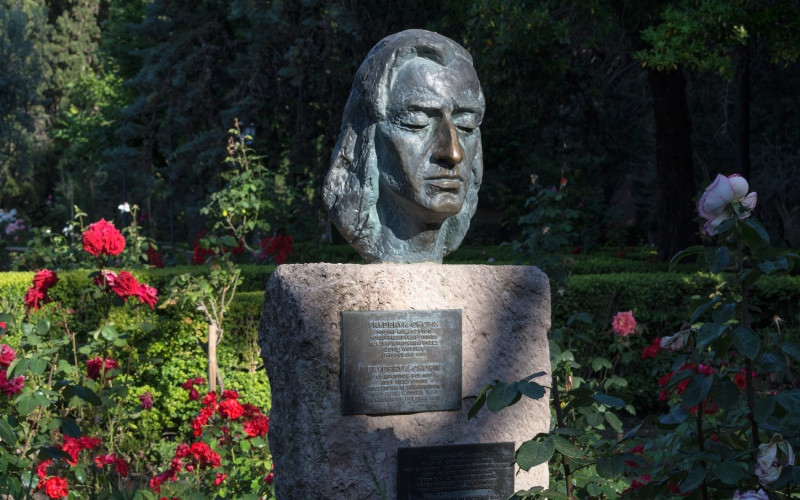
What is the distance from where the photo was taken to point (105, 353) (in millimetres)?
5207

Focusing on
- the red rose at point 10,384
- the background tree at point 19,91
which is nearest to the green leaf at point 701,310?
the red rose at point 10,384

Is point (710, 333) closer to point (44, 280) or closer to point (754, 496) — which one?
point (754, 496)

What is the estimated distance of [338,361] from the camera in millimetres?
3637

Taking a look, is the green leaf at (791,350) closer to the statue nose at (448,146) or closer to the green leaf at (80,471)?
the statue nose at (448,146)

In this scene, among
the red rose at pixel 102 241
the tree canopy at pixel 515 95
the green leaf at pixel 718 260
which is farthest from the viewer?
the tree canopy at pixel 515 95

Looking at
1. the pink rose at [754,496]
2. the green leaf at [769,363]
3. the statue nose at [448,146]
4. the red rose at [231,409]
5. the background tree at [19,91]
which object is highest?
→ the background tree at [19,91]

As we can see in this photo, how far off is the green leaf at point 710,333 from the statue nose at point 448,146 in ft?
4.79

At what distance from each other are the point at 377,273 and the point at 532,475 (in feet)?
3.84

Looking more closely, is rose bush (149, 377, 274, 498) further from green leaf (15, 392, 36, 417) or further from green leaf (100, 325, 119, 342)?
green leaf (15, 392, 36, 417)

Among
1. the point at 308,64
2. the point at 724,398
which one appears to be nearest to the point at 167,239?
the point at 308,64

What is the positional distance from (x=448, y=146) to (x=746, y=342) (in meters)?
1.61

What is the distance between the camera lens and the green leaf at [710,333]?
2738 mm

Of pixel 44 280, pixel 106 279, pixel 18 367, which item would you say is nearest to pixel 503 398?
pixel 18 367

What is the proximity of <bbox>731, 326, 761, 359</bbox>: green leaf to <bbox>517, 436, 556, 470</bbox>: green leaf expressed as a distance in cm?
67
